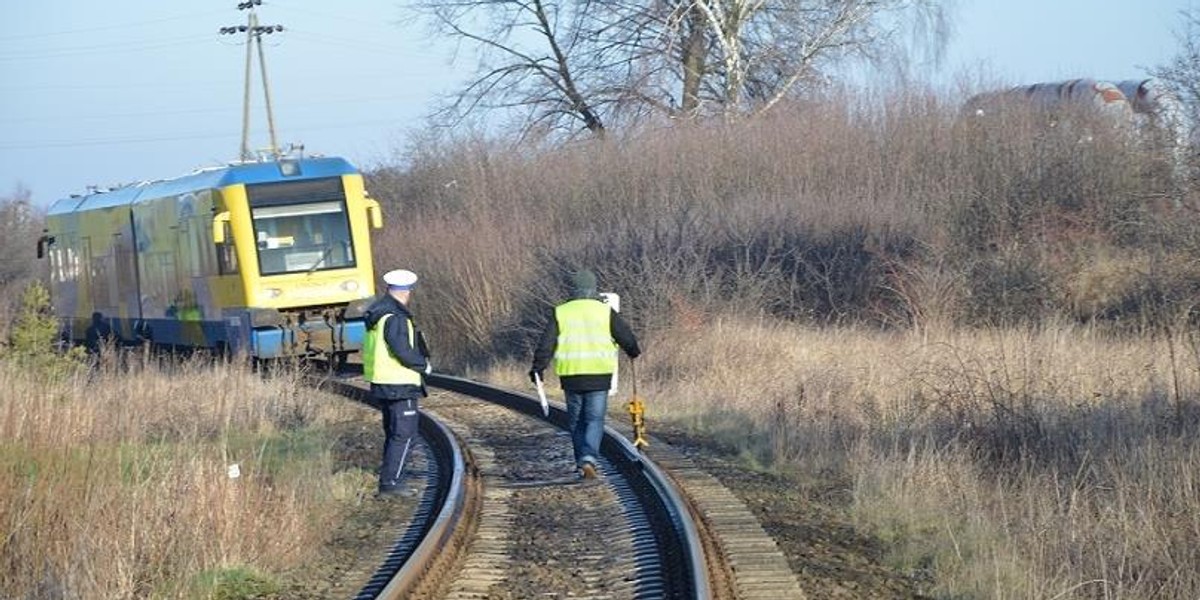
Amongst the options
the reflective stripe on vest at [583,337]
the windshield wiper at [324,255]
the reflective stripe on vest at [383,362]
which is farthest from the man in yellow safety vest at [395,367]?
the windshield wiper at [324,255]

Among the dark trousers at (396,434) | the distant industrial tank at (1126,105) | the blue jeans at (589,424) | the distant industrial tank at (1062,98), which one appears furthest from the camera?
the distant industrial tank at (1062,98)

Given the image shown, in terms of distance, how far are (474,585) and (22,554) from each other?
2637mm

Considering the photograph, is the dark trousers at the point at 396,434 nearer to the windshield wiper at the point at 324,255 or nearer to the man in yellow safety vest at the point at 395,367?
the man in yellow safety vest at the point at 395,367

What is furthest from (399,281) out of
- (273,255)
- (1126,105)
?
(1126,105)

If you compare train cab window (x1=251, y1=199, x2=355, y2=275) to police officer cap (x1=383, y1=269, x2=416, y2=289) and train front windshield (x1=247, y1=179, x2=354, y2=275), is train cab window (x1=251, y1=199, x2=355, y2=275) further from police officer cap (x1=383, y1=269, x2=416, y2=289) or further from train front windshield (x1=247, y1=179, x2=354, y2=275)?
police officer cap (x1=383, y1=269, x2=416, y2=289)

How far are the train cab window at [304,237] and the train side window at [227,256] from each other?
400 millimetres

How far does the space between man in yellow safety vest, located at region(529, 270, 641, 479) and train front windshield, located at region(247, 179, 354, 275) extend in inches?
449

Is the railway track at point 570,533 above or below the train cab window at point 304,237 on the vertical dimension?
below

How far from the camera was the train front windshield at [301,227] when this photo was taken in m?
23.9

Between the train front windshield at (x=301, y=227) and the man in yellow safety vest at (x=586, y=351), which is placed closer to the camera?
the man in yellow safety vest at (x=586, y=351)

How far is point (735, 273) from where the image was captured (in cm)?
2784

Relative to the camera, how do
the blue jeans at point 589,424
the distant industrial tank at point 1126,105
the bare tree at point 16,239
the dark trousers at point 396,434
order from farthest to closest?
the bare tree at point 16,239 → the distant industrial tank at point 1126,105 → the blue jeans at point 589,424 → the dark trousers at point 396,434

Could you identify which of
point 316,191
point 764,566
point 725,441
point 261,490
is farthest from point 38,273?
point 764,566

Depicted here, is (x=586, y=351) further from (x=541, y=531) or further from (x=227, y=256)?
(x=227, y=256)
